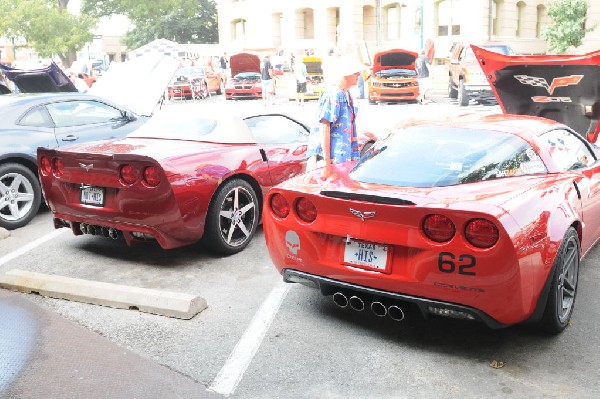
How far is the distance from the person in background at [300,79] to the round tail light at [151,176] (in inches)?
753

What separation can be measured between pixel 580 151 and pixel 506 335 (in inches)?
70.8

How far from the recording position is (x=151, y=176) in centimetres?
518

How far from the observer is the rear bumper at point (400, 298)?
3.54 metres

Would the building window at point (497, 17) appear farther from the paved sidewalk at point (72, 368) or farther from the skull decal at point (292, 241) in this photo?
the paved sidewalk at point (72, 368)

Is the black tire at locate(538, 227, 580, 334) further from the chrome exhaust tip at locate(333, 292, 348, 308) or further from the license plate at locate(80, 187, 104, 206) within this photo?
the license plate at locate(80, 187, 104, 206)

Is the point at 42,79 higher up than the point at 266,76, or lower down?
higher up

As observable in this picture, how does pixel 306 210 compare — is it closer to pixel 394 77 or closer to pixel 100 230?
pixel 100 230

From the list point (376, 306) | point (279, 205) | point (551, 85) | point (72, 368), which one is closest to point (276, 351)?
point (376, 306)

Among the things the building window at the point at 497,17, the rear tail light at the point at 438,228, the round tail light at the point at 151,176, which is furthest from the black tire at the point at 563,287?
the building window at the point at 497,17

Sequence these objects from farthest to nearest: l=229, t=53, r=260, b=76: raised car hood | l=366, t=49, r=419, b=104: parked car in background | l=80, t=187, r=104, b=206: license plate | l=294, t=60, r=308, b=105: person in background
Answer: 1. l=229, t=53, r=260, b=76: raised car hood
2. l=294, t=60, r=308, b=105: person in background
3. l=366, t=49, r=419, b=104: parked car in background
4. l=80, t=187, r=104, b=206: license plate

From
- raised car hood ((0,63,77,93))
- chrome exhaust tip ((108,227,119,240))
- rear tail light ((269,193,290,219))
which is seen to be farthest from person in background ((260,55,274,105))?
rear tail light ((269,193,290,219))

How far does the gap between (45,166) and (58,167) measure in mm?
186

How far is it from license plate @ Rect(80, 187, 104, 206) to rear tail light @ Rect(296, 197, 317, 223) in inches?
84.2

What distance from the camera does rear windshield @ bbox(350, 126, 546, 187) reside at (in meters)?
4.00
